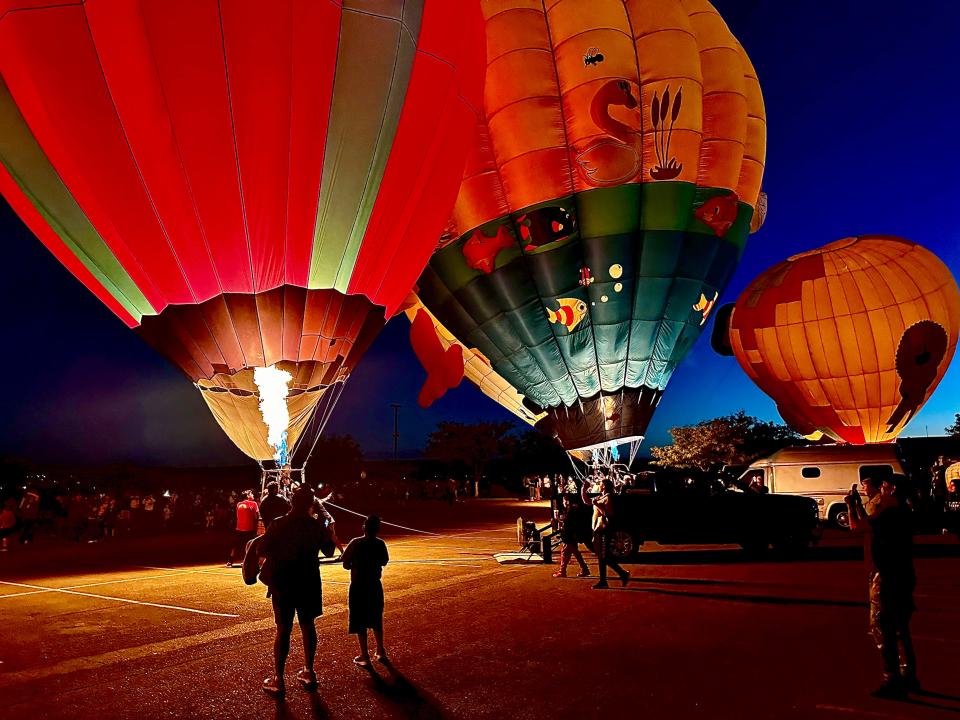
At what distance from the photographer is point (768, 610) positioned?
7.42 meters

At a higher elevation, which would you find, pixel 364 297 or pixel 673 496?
pixel 364 297

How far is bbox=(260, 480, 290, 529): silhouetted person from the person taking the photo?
30.6 ft

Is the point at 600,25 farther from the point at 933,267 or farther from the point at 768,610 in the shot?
the point at 933,267

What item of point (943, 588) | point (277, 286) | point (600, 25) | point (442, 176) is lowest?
point (943, 588)

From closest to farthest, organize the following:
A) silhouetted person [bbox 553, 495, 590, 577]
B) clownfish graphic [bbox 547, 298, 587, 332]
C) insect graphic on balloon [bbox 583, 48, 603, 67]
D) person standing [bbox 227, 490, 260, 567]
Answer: silhouetted person [bbox 553, 495, 590, 577] → person standing [bbox 227, 490, 260, 567] → insect graphic on balloon [bbox 583, 48, 603, 67] → clownfish graphic [bbox 547, 298, 587, 332]

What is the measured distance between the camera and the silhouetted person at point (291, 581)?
15.9 feet

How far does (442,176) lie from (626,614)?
22.8 feet

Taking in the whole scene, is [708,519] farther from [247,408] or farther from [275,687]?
[275,687]

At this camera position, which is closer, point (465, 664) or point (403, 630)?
point (465, 664)

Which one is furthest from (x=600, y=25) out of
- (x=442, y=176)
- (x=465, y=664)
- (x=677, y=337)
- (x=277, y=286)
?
(x=465, y=664)

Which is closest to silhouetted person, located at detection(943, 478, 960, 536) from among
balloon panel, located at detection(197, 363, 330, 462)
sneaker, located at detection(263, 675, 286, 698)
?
balloon panel, located at detection(197, 363, 330, 462)

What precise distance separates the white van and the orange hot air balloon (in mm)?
3473

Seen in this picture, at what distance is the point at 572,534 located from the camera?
10.0 meters

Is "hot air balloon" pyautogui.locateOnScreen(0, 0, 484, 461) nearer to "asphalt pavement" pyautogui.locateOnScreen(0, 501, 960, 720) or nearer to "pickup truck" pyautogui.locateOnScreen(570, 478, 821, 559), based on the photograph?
"asphalt pavement" pyautogui.locateOnScreen(0, 501, 960, 720)
